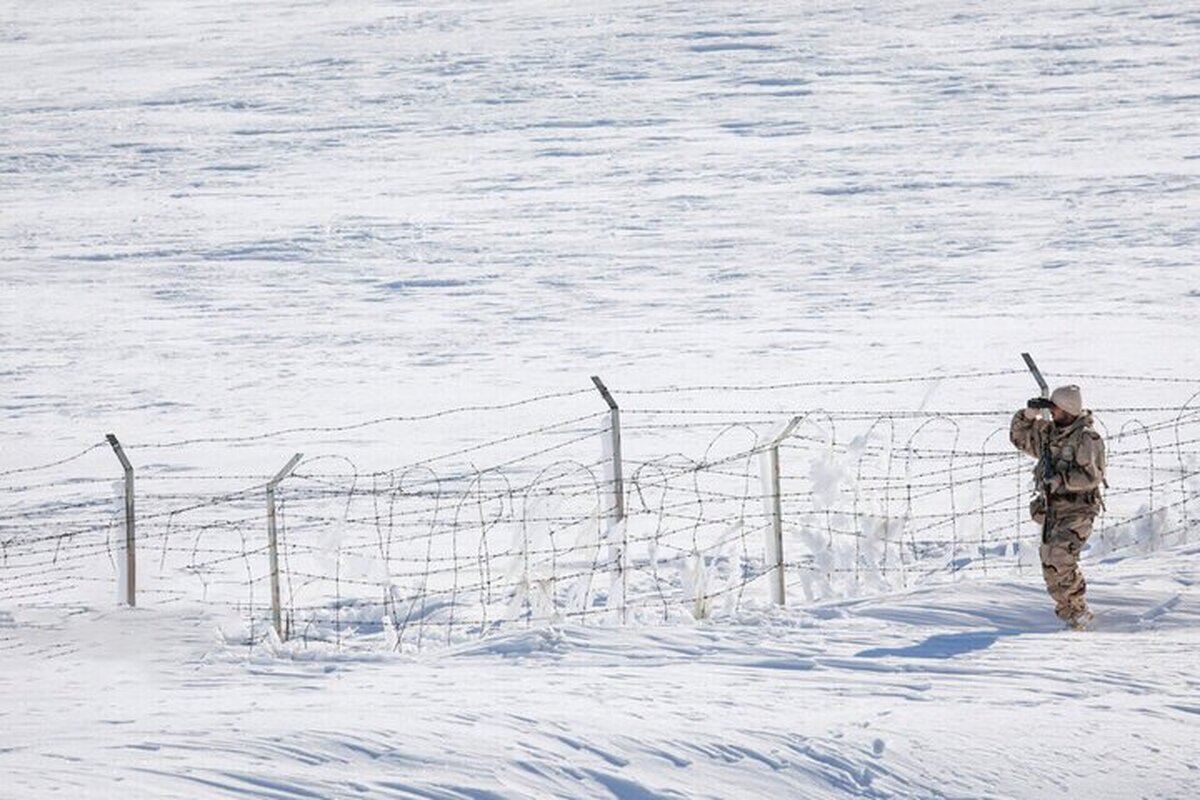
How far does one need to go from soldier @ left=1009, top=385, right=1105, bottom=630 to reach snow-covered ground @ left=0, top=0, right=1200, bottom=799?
0.28m

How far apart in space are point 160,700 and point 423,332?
1701 centimetres

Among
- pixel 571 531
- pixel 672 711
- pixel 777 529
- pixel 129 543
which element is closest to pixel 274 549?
pixel 129 543

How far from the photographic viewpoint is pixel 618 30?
2083 inches

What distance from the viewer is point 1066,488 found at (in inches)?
329

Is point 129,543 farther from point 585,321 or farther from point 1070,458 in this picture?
point 585,321

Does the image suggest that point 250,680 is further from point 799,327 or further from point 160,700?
point 799,327

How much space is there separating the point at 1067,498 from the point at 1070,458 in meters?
0.21

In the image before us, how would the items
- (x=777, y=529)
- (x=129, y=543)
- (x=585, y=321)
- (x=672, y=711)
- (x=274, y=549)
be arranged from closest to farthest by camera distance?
1. (x=672, y=711)
2. (x=274, y=549)
3. (x=777, y=529)
4. (x=129, y=543)
5. (x=585, y=321)

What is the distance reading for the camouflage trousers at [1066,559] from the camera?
329 inches

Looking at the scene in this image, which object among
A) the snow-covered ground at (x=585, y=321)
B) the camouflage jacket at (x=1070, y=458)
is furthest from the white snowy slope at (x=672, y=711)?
the camouflage jacket at (x=1070, y=458)

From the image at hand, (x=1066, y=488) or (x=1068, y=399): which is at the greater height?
(x=1068, y=399)

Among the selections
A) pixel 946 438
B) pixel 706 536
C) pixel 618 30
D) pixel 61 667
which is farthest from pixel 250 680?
pixel 618 30

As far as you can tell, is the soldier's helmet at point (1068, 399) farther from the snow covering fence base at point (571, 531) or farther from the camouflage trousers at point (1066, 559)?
the snow covering fence base at point (571, 531)

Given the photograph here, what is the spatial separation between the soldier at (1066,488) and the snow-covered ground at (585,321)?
277 millimetres
